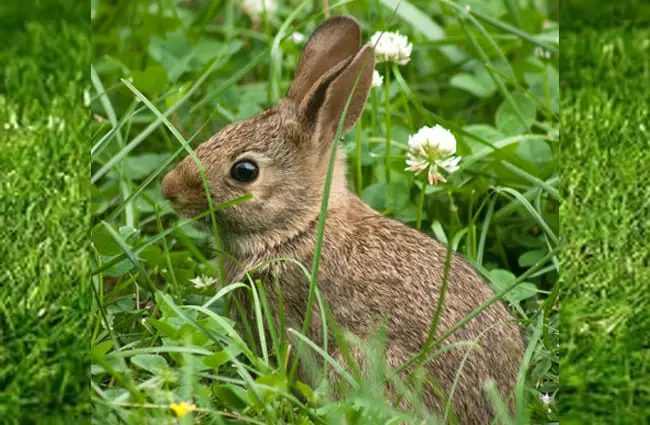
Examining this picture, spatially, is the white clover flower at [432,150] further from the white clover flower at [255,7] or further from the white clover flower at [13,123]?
the white clover flower at [255,7]

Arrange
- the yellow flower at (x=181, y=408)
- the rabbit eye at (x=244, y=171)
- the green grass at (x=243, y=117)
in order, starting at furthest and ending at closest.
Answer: the rabbit eye at (x=244, y=171) → the green grass at (x=243, y=117) → the yellow flower at (x=181, y=408)

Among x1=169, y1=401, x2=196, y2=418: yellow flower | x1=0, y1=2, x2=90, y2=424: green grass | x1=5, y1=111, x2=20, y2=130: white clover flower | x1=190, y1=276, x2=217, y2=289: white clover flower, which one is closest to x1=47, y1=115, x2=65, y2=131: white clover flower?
x1=0, y1=2, x2=90, y2=424: green grass

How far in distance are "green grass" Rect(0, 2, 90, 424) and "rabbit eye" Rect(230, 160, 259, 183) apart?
0.55 meters

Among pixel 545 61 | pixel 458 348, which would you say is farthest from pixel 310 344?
pixel 545 61

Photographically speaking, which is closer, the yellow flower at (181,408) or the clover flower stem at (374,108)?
the yellow flower at (181,408)

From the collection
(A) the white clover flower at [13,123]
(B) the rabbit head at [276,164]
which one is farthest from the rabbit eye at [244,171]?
(A) the white clover flower at [13,123]

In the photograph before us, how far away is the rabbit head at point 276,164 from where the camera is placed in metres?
4.16

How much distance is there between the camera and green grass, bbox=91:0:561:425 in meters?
3.53

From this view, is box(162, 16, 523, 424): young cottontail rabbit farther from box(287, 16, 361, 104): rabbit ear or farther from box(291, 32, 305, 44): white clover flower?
box(291, 32, 305, 44): white clover flower

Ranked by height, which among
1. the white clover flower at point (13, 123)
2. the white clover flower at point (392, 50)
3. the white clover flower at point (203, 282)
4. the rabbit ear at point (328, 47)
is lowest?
the white clover flower at point (203, 282)

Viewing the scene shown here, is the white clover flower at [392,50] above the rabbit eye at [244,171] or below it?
above

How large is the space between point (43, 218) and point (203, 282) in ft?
2.03

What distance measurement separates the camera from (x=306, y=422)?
11.0ft

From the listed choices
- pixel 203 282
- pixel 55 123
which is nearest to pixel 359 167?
pixel 203 282
